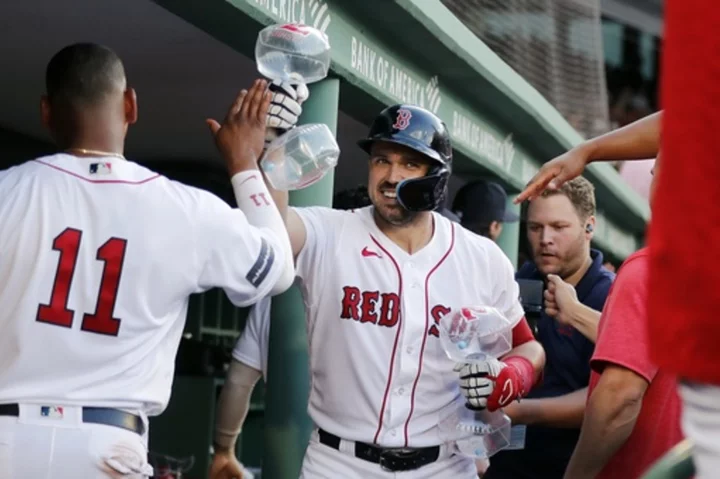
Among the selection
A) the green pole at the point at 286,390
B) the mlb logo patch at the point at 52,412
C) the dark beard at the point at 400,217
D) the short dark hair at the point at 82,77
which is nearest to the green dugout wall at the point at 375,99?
the green pole at the point at 286,390

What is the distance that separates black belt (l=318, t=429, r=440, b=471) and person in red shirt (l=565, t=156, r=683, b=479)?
0.63 meters

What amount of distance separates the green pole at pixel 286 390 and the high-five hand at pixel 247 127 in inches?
52.4

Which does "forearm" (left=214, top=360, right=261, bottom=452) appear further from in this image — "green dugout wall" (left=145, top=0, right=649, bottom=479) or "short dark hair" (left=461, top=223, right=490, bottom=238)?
"short dark hair" (left=461, top=223, right=490, bottom=238)

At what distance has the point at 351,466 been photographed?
4.13 m

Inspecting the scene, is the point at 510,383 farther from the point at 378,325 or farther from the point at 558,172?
the point at 558,172

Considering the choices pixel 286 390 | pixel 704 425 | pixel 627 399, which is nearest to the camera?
pixel 704 425

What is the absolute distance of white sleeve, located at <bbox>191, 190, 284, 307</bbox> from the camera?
3.31 meters

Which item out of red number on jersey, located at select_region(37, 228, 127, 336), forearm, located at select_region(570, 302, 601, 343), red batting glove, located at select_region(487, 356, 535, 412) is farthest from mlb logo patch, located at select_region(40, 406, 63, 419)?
forearm, located at select_region(570, 302, 601, 343)

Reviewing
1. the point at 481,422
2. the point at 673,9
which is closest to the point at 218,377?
the point at 481,422

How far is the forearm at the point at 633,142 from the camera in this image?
11.6ft

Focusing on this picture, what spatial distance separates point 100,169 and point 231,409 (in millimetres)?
1727

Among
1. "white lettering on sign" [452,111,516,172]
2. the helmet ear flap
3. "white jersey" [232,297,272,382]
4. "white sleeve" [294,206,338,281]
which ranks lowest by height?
"white jersey" [232,297,272,382]

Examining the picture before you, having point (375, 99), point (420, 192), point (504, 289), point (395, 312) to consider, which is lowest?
point (395, 312)

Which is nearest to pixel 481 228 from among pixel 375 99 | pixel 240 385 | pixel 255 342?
pixel 375 99
